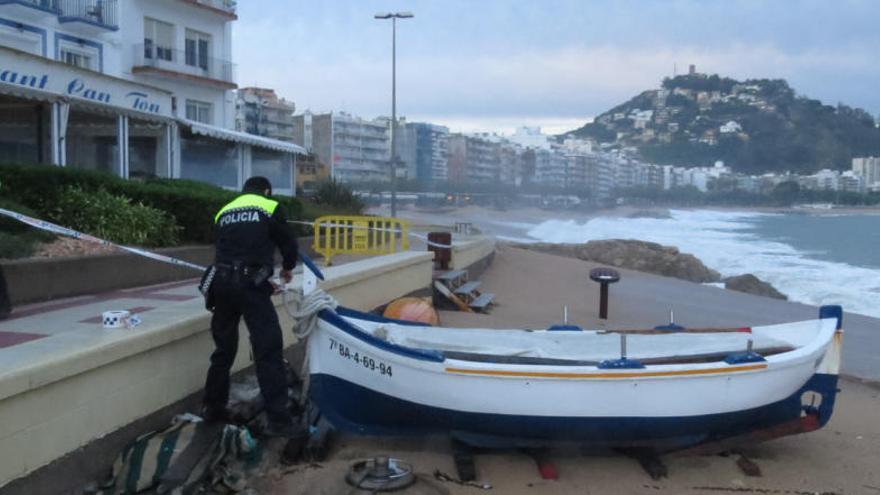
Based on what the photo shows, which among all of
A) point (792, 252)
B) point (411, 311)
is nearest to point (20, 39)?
point (411, 311)

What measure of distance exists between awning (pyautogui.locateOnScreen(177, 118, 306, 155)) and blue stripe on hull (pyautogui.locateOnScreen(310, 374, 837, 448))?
55.6 feet

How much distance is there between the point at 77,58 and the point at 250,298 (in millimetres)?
25519

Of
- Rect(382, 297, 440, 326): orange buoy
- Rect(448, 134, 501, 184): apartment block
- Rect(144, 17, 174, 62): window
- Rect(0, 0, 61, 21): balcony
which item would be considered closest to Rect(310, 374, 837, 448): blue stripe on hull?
Rect(382, 297, 440, 326): orange buoy

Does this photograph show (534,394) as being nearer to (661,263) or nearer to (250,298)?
(250,298)

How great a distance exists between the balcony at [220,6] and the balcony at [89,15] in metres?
4.20

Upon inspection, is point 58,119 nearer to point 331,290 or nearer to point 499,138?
point 331,290

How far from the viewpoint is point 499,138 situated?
14538 cm

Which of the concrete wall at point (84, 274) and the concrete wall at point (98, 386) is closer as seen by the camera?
the concrete wall at point (98, 386)

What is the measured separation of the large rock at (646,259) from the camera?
27531 millimetres

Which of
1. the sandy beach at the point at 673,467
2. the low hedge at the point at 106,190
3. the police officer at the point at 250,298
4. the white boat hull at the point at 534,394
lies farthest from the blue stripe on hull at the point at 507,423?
the low hedge at the point at 106,190

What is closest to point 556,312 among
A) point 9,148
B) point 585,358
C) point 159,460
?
point 585,358

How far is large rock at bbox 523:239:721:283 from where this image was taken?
1084 inches

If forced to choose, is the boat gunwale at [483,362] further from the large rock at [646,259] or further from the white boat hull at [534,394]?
the large rock at [646,259]

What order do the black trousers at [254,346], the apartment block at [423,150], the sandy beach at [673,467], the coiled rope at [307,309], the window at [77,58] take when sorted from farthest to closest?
the apartment block at [423,150] < the window at [77,58] < the coiled rope at [307,309] < the sandy beach at [673,467] < the black trousers at [254,346]
